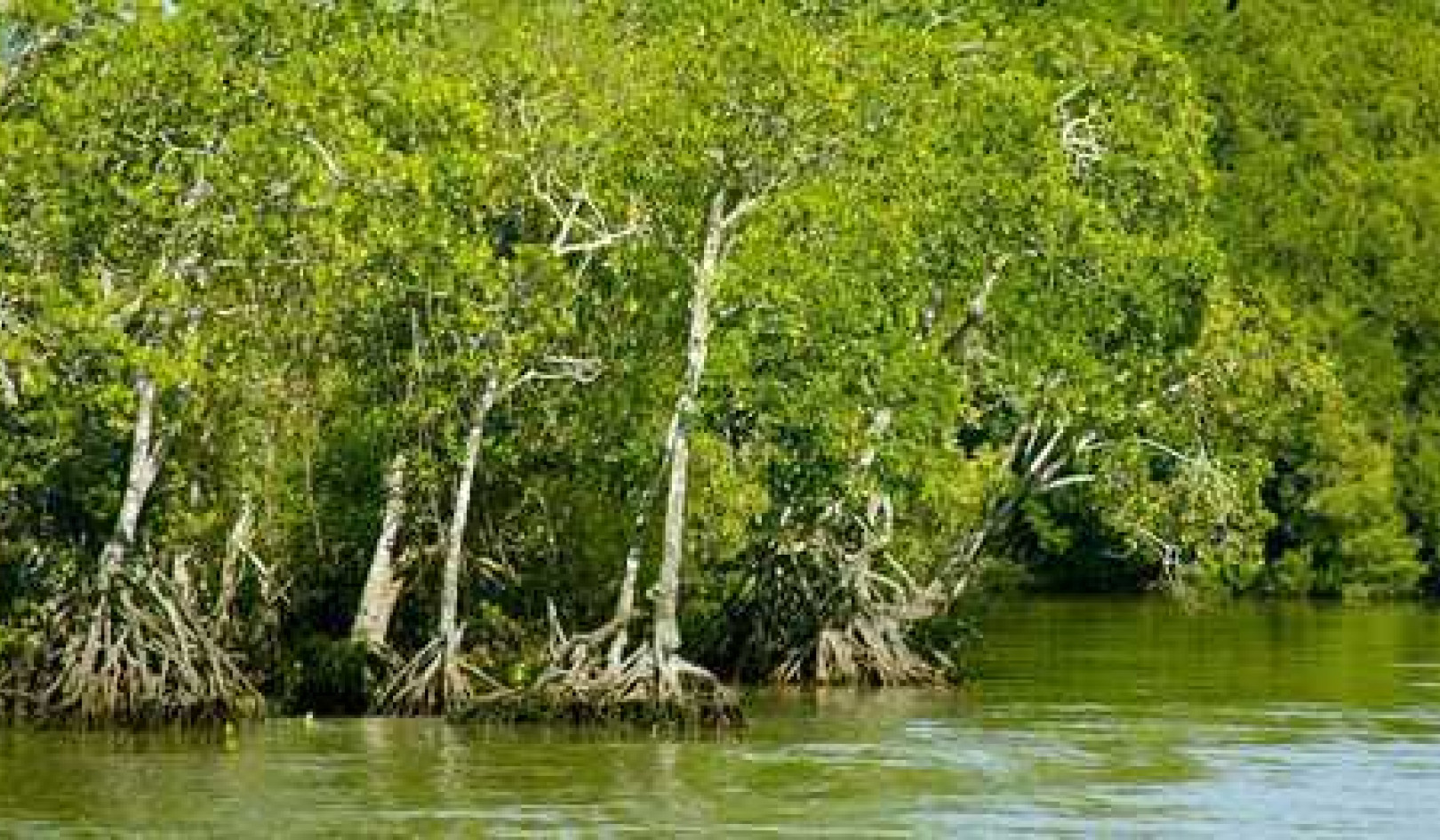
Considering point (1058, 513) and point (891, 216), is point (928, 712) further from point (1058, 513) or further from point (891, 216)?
point (1058, 513)

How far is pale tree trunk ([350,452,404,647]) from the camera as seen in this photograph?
139ft

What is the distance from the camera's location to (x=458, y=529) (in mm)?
40594

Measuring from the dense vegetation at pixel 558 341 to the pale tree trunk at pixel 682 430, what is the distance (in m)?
0.06

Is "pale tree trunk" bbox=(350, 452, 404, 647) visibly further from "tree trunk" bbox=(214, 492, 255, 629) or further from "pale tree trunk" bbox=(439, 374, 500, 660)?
"tree trunk" bbox=(214, 492, 255, 629)

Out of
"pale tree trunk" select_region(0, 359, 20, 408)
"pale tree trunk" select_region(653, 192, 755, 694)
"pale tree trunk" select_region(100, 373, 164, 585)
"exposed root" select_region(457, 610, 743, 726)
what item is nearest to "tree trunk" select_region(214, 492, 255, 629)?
"pale tree trunk" select_region(100, 373, 164, 585)

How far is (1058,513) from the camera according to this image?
83.4 m

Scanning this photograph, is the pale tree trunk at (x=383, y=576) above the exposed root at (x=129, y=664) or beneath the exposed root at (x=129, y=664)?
above

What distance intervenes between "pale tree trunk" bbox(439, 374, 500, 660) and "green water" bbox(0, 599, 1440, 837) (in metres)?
1.14

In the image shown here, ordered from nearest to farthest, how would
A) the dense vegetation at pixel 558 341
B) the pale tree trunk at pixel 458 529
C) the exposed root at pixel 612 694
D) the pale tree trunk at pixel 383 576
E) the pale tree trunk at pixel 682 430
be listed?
the dense vegetation at pixel 558 341 → the exposed root at pixel 612 694 → the pale tree trunk at pixel 682 430 → the pale tree trunk at pixel 458 529 → the pale tree trunk at pixel 383 576

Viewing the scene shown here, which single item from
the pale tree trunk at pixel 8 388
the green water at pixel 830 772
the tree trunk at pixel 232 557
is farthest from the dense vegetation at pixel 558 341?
the green water at pixel 830 772

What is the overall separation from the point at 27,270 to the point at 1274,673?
74.1 feet

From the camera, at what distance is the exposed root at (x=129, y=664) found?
37656 mm

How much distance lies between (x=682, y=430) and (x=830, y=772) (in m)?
6.37

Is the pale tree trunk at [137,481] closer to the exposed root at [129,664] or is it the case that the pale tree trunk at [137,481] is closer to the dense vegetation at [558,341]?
the dense vegetation at [558,341]
